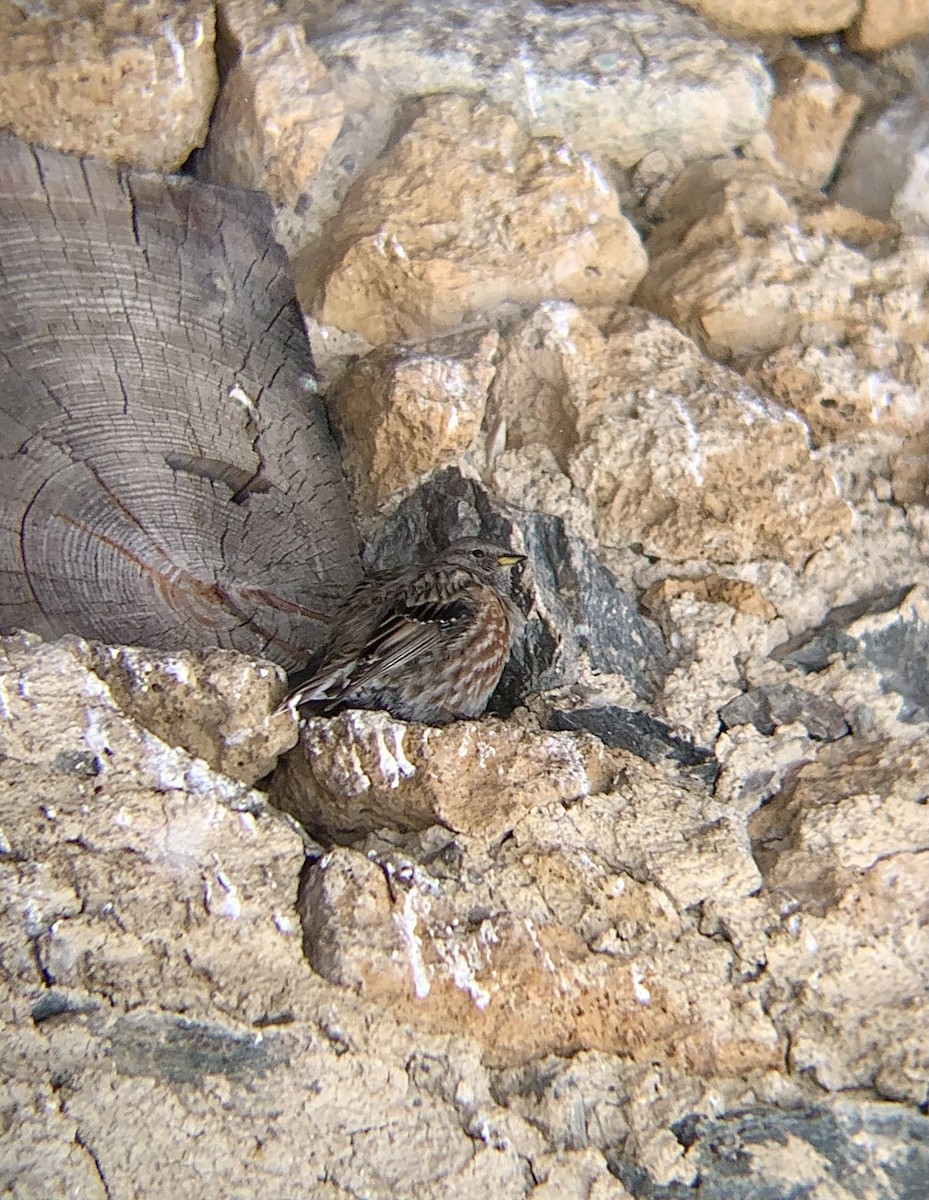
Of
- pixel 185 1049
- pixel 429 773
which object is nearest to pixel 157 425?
pixel 429 773

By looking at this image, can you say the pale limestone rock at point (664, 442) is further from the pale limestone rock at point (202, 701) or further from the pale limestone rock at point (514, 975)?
the pale limestone rock at point (514, 975)

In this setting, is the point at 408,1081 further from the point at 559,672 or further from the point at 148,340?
the point at 148,340

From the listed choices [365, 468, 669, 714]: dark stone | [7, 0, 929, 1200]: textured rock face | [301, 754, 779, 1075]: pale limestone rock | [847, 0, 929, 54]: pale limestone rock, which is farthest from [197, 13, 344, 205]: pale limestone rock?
[301, 754, 779, 1075]: pale limestone rock

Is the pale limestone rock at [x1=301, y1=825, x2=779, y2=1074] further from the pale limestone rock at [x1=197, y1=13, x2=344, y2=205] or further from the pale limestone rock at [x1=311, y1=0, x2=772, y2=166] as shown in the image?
the pale limestone rock at [x1=311, y1=0, x2=772, y2=166]

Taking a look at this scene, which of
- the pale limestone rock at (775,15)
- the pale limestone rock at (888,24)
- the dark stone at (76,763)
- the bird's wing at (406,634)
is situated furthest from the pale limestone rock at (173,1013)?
the pale limestone rock at (888,24)

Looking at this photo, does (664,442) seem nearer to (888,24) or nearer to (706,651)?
(706,651)
